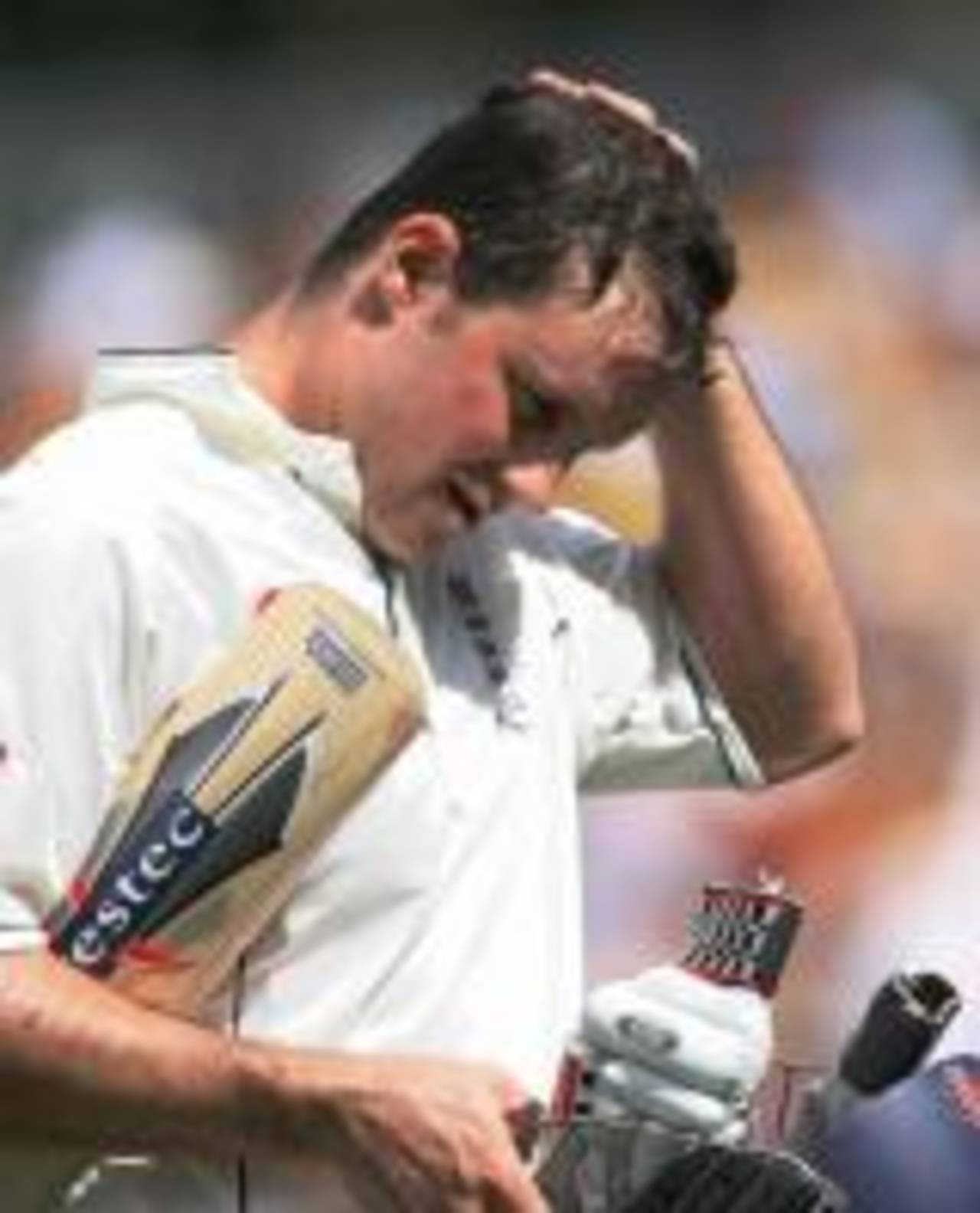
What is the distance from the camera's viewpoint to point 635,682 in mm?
2205

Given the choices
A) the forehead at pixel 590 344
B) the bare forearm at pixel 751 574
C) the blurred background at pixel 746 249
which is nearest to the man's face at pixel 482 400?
the forehead at pixel 590 344

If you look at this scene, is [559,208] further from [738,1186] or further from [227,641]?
[738,1186]

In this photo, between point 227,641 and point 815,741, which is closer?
point 227,641

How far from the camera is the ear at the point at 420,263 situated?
1.97 meters

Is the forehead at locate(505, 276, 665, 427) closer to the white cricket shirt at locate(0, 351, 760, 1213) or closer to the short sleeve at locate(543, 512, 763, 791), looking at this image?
the white cricket shirt at locate(0, 351, 760, 1213)

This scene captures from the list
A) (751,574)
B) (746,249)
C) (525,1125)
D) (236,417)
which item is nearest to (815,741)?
(751,574)

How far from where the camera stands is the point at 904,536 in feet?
13.0

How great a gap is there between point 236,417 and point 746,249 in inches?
83.0

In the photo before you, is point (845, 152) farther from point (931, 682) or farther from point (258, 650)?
point (258, 650)

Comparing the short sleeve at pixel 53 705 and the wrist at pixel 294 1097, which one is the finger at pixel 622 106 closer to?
the short sleeve at pixel 53 705

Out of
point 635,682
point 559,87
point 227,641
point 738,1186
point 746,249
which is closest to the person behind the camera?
point 738,1186

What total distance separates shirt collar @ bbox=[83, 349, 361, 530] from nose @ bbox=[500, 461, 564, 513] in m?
0.08

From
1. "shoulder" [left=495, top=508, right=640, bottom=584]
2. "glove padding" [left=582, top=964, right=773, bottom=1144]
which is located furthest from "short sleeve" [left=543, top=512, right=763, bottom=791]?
"glove padding" [left=582, top=964, right=773, bottom=1144]

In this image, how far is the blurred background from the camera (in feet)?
12.6
